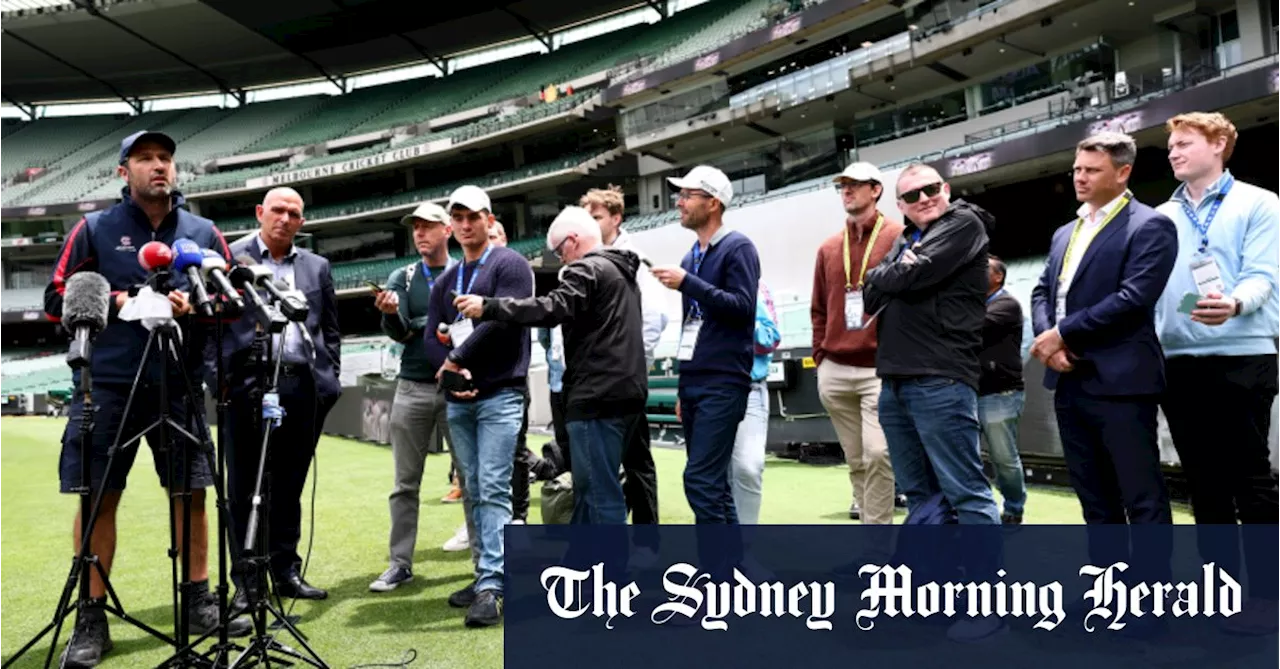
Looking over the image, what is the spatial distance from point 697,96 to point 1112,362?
1168 inches

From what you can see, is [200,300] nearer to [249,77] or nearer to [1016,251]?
[1016,251]

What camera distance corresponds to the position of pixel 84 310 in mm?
2855

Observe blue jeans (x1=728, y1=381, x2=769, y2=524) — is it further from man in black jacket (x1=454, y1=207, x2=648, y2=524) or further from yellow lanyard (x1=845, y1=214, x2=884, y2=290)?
man in black jacket (x1=454, y1=207, x2=648, y2=524)

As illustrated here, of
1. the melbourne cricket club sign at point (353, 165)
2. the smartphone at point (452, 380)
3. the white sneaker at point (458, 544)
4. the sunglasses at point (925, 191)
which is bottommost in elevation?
the white sneaker at point (458, 544)

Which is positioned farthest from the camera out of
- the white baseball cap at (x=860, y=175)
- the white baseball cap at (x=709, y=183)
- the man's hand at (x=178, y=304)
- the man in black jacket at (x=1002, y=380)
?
the man in black jacket at (x=1002, y=380)

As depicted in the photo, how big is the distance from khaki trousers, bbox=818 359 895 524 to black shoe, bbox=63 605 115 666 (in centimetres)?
327

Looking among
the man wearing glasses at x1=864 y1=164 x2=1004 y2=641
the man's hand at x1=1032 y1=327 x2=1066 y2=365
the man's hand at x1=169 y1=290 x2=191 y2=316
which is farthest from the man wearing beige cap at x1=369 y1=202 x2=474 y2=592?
the man's hand at x1=1032 y1=327 x2=1066 y2=365

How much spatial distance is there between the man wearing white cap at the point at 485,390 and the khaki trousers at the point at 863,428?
1594 millimetres

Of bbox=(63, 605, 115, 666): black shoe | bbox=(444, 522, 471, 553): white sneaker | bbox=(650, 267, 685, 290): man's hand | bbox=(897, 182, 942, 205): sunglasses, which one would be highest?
bbox=(897, 182, 942, 205): sunglasses

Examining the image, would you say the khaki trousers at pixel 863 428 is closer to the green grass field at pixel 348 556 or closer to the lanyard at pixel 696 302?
the lanyard at pixel 696 302

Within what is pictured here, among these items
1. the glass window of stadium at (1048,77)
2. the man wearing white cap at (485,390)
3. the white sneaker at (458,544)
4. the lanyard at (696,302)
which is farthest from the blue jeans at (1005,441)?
the glass window of stadium at (1048,77)

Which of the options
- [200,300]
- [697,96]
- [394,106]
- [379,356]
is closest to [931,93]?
[697,96]

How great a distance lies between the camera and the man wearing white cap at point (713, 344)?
3.75 metres

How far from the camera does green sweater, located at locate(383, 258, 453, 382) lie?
181 inches
